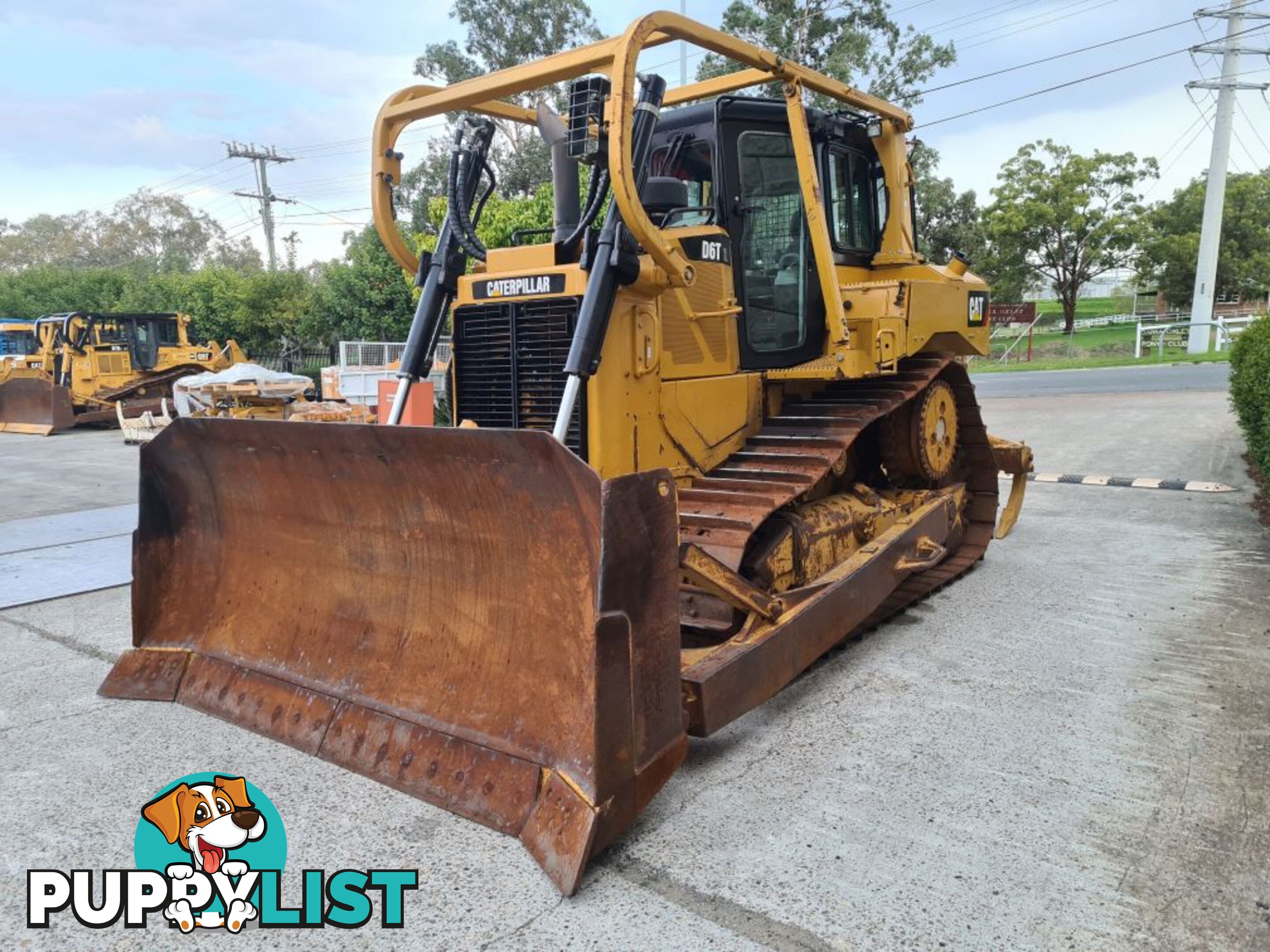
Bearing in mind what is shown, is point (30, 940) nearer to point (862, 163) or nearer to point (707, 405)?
point (707, 405)

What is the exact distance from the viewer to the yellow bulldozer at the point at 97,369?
18594 mm

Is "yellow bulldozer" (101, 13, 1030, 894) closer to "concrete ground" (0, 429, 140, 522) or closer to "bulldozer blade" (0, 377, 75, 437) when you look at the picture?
"concrete ground" (0, 429, 140, 522)

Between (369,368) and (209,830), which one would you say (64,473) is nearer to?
(369,368)

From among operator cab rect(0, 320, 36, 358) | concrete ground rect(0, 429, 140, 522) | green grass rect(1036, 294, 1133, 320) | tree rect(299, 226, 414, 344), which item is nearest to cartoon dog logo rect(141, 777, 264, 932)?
concrete ground rect(0, 429, 140, 522)

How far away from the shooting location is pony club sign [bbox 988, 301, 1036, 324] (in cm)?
3241

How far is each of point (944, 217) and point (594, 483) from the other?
103ft

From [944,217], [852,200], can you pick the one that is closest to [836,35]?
[944,217]

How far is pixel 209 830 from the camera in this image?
9.59ft

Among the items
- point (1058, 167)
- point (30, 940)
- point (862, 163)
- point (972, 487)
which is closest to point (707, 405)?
point (862, 163)

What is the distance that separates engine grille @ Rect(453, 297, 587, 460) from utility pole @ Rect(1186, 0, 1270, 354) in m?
29.8

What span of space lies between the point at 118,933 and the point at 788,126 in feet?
14.2

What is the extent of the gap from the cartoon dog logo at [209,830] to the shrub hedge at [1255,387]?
24.2ft

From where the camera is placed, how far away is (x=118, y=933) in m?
2.54

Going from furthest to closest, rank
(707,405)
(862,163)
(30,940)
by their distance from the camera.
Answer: (862,163) < (707,405) < (30,940)
